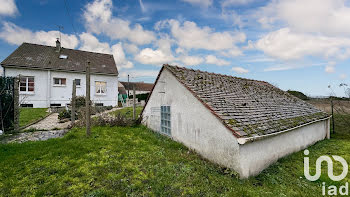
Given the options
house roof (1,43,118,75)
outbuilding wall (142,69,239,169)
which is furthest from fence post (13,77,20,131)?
house roof (1,43,118,75)

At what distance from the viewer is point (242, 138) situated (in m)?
4.68

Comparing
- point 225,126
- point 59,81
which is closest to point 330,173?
point 225,126

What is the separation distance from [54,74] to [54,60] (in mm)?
2271

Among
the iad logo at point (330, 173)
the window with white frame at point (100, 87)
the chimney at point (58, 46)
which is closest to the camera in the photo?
the iad logo at point (330, 173)

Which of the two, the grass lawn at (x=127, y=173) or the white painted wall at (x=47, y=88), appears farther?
the white painted wall at (x=47, y=88)

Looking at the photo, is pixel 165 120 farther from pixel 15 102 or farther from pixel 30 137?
pixel 15 102

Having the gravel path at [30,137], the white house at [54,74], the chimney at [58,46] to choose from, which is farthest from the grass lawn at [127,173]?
the chimney at [58,46]

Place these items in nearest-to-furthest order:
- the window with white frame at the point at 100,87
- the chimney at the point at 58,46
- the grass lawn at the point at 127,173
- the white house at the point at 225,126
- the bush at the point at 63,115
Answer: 1. the grass lawn at the point at 127,173
2. the white house at the point at 225,126
3. the bush at the point at 63,115
4. the chimney at the point at 58,46
5. the window with white frame at the point at 100,87

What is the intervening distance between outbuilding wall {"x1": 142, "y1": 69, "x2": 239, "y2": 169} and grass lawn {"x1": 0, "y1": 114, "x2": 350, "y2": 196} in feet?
1.34

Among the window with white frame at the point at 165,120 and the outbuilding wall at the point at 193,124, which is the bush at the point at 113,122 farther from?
the window with white frame at the point at 165,120

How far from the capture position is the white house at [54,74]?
18.7 metres

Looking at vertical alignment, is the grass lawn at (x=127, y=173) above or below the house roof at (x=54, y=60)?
below

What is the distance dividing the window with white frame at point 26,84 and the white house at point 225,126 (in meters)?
Result: 18.5

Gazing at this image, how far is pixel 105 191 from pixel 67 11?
10874 millimetres
